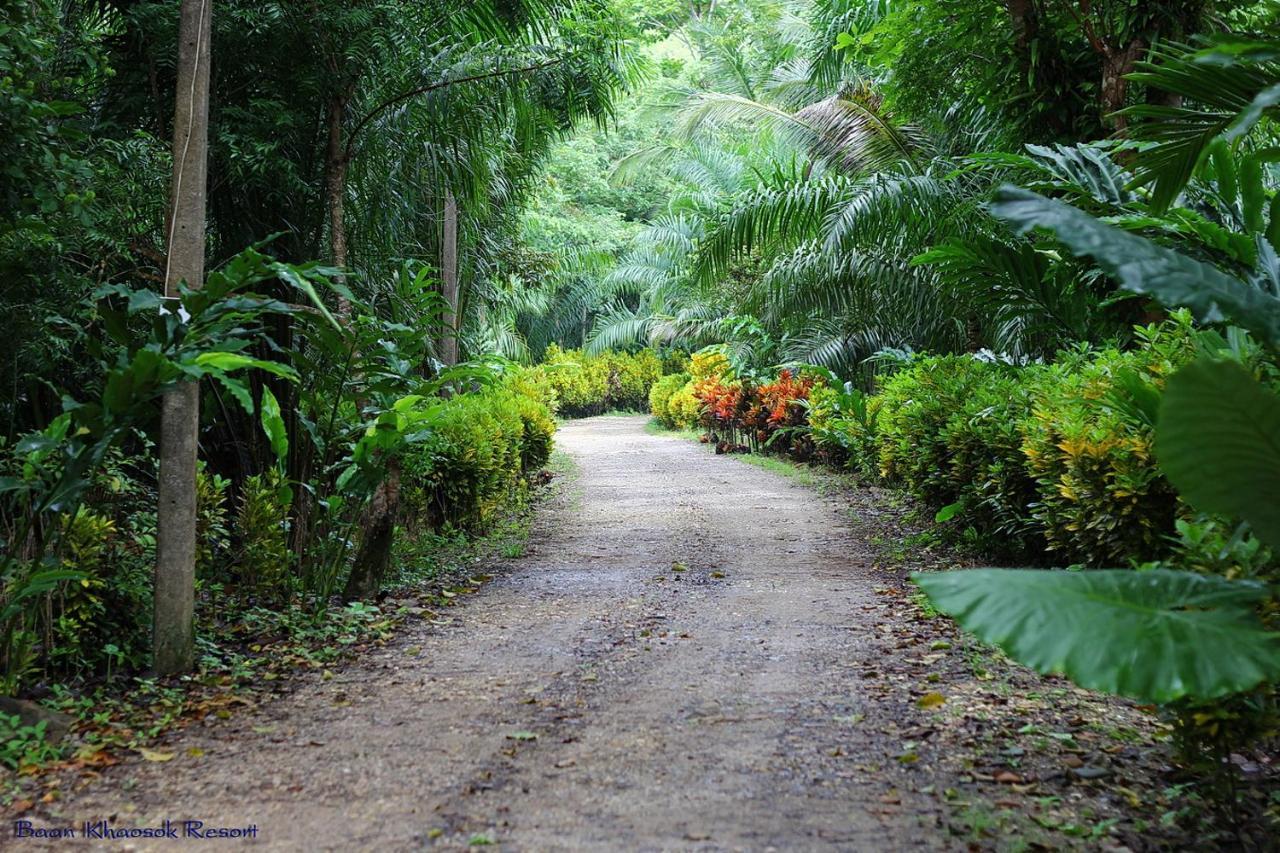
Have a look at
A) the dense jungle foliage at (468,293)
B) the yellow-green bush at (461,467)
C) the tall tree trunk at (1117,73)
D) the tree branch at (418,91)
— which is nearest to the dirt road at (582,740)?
the dense jungle foliage at (468,293)

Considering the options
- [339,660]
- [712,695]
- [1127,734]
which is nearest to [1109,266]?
[1127,734]

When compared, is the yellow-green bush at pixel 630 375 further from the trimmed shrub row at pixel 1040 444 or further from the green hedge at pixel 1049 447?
the green hedge at pixel 1049 447

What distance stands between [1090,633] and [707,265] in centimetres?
868

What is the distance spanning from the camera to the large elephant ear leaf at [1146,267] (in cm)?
229

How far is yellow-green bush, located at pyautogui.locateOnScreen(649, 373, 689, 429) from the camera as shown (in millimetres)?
25234

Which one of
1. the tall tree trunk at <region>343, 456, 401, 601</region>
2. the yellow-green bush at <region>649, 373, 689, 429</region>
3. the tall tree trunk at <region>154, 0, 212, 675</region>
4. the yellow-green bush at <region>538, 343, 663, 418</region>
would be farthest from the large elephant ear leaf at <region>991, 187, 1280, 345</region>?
the yellow-green bush at <region>538, 343, 663, 418</region>

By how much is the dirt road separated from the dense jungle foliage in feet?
2.73

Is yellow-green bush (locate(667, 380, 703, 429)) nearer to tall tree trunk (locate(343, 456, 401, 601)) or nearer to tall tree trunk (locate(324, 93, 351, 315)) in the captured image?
tall tree trunk (locate(324, 93, 351, 315))

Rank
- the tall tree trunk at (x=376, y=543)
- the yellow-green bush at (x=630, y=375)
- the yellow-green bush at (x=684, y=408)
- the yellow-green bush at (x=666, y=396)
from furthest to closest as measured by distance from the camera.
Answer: the yellow-green bush at (x=630, y=375), the yellow-green bush at (x=666, y=396), the yellow-green bush at (x=684, y=408), the tall tree trunk at (x=376, y=543)

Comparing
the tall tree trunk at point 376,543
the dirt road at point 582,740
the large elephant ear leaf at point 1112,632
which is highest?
the large elephant ear leaf at point 1112,632

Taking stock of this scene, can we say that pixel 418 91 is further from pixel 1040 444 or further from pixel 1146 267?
pixel 1146 267

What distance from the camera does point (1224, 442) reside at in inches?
91.5

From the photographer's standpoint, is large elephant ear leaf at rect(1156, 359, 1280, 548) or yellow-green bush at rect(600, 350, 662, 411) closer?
large elephant ear leaf at rect(1156, 359, 1280, 548)

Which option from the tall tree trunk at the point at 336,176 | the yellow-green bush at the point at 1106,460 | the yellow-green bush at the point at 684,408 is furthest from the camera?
the yellow-green bush at the point at 684,408
